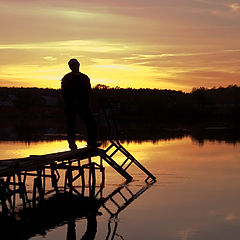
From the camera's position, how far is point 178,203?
17.3m

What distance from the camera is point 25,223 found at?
45.8 feet

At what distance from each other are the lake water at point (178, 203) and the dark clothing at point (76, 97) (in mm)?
2917

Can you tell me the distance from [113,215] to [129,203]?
1.84 metres

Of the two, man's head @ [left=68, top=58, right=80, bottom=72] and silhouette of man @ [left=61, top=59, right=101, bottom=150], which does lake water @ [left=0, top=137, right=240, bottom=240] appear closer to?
silhouette of man @ [left=61, top=59, right=101, bottom=150]

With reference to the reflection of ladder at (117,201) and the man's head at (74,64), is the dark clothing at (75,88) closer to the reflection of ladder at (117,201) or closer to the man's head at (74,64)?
the man's head at (74,64)

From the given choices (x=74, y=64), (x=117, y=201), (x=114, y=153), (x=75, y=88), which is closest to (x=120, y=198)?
(x=117, y=201)

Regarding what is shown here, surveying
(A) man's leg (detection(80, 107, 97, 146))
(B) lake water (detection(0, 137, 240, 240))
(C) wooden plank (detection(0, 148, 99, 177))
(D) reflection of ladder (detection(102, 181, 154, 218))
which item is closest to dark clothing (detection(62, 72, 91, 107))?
(A) man's leg (detection(80, 107, 97, 146))

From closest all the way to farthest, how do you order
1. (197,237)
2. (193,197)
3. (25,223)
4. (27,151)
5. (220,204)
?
(197,237), (25,223), (220,204), (193,197), (27,151)

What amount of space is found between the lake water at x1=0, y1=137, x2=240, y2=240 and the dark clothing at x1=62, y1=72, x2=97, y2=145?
292 centimetres

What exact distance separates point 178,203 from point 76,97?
4303 mm

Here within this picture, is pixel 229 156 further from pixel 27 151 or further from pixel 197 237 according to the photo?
pixel 197 237

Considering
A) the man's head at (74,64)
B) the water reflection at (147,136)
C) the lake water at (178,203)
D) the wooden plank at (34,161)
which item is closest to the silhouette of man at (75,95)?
the man's head at (74,64)

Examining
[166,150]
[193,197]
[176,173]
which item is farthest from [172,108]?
[193,197]

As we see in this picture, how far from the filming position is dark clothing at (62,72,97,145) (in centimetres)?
1772
